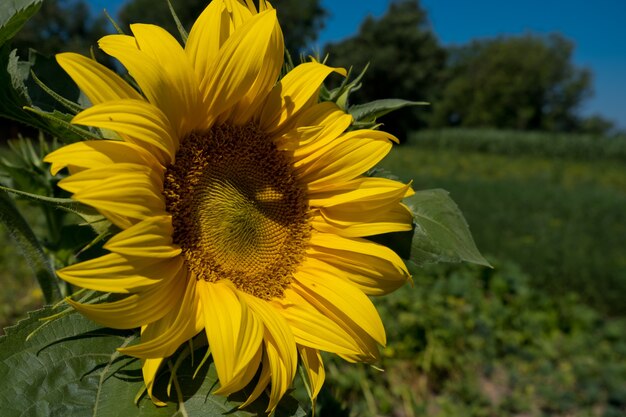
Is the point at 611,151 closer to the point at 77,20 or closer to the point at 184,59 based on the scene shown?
the point at 77,20

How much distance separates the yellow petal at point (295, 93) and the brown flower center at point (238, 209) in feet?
0.15

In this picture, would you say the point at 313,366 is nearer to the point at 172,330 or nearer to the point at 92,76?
the point at 172,330

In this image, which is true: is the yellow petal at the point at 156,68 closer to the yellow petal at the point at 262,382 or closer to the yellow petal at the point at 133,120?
the yellow petal at the point at 133,120

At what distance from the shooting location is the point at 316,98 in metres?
0.78

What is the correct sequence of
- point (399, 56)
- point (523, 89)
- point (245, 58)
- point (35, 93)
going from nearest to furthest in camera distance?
point (245, 58) < point (35, 93) < point (399, 56) < point (523, 89)

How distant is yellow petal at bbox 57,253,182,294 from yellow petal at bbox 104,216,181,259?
0.01m

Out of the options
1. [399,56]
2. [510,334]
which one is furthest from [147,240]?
[399,56]

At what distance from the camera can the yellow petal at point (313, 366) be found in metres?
0.71

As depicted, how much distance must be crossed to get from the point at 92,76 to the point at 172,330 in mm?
289

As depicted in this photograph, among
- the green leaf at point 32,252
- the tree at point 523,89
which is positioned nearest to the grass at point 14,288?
the green leaf at point 32,252

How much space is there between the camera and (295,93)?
0.77 meters

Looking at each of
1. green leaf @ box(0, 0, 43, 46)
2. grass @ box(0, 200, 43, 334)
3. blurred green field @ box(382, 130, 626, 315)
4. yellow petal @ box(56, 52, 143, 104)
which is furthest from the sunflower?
grass @ box(0, 200, 43, 334)

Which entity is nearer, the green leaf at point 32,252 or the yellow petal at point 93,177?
the yellow petal at point 93,177

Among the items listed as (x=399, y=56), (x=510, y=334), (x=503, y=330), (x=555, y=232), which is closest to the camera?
(x=510, y=334)
